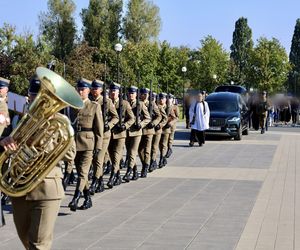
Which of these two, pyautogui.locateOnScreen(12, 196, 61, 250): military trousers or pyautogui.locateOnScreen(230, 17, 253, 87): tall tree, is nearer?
pyautogui.locateOnScreen(12, 196, 61, 250): military trousers

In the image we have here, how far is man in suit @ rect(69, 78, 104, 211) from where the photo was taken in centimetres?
921

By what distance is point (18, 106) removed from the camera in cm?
607

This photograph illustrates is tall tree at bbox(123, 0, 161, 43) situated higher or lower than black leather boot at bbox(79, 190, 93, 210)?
higher

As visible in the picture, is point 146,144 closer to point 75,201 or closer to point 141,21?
point 75,201

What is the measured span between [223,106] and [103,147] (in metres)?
14.7

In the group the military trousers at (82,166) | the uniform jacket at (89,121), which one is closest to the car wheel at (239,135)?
the uniform jacket at (89,121)

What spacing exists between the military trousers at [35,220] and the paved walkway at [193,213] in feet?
6.46

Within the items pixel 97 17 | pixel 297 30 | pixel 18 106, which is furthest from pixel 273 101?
pixel 297 30

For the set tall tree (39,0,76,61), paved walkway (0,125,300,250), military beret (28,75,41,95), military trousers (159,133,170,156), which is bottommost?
paved walkway (0,125,300,250)

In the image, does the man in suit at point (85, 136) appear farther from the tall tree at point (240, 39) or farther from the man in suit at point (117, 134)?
the tall tree at point (240, 39)

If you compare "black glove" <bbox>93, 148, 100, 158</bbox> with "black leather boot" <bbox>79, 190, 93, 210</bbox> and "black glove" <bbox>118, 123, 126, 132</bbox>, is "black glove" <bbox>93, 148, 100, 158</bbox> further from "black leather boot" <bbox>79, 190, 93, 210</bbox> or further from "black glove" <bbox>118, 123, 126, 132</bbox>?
"black glove" <bbox>118, 123, 126, 132</bbox>

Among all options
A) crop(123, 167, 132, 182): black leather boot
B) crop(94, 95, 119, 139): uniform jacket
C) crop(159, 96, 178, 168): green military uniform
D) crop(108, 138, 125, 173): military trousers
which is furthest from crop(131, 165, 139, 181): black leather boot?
crop(159, 96, 178, 168): green military uniform

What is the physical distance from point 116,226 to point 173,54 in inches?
1845

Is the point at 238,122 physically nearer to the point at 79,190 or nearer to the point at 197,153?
the point at 197,153
